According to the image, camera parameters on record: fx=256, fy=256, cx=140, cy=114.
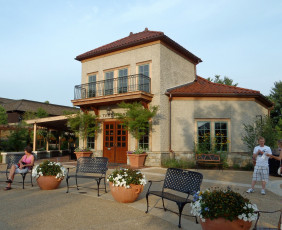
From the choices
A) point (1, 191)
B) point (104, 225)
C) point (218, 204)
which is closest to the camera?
point (218, 204)

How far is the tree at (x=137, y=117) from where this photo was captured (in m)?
12.6

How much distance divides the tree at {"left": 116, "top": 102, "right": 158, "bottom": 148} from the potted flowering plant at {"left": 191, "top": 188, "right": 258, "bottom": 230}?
29.6 feet

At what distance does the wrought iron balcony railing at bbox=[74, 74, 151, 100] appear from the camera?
1405 centimetres

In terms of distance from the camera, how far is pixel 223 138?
1347 centimetres

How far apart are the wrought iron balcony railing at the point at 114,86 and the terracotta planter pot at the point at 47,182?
7.94 metres

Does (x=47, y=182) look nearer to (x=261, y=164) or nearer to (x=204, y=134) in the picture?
(x=261, y=164)

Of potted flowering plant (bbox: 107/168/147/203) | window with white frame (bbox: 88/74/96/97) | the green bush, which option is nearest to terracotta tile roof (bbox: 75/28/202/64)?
window with white frame (bbox: 88/74/96/97)

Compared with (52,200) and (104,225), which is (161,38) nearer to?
(52,200)

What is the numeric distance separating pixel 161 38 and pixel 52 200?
10373 mm

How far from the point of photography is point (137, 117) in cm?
1255

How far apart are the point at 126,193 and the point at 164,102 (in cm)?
863

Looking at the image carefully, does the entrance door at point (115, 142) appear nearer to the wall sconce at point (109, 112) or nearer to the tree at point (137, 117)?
the wall sconce at point (109, 112)

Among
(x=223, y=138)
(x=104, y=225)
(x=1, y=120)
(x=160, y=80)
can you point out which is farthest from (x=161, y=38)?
(x=1, y=120)

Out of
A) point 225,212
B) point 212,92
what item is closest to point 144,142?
point 212,92
